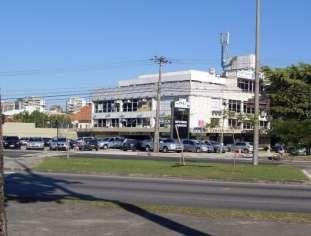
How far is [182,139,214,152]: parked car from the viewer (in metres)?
70.1

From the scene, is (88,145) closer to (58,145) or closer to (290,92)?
(58,145)

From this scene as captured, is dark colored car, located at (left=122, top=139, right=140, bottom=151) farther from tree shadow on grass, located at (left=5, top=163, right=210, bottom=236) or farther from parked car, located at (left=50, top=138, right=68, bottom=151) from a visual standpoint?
tree shadow on grass, located at (left=5, top=163, right=210, bottom=236)

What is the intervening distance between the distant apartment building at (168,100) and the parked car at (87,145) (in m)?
21.9

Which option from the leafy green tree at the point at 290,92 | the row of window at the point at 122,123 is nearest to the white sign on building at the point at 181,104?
the leafy green tree at the point at 290,92

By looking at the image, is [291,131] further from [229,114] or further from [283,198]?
[283,198]

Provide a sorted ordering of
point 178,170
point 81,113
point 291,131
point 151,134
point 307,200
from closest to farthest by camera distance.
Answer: point 307,200 < point 178,170 < point 291,131 < point 151,134 < point 81,113

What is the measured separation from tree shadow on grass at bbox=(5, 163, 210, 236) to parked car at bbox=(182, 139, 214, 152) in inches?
1834

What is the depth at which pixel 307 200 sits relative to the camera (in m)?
18.5

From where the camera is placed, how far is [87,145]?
7088cm

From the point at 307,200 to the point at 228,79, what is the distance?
87.9 meters

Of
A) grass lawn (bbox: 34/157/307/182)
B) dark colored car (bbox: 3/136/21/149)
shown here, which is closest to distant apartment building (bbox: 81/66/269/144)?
dark colored car (bbox: 3/136/21/149)

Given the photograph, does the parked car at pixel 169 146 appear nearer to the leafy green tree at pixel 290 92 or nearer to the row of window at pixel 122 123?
the leafy green tree at pixel 290 92

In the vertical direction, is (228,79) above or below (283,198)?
above

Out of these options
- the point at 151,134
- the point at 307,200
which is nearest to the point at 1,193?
the point at 307,200
